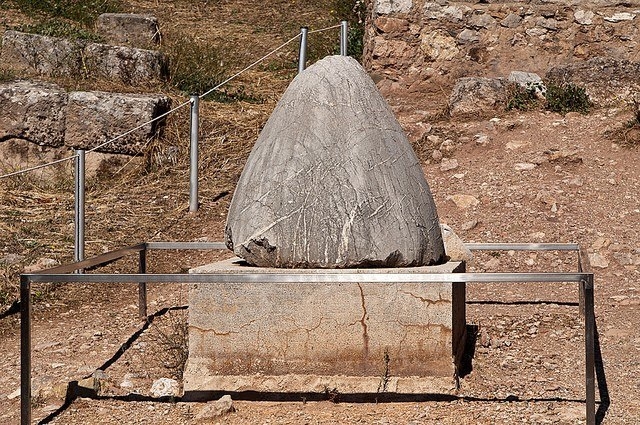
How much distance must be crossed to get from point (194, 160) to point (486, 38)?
361 cm

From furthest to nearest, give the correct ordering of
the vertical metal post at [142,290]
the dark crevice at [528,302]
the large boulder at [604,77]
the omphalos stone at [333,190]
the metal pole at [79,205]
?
the large boulder at [604,77] → the metal pole at [79,205] → the dark crevice at [528,302] → the vertical metal post at [142,290] → the omphalos stone at [333,190]

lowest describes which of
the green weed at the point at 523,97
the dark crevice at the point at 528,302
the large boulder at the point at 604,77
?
the dark crevice at the point at 528,302

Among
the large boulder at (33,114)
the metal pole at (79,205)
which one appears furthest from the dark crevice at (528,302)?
the large boulder at (33,114)

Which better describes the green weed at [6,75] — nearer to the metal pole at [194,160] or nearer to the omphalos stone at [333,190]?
the metal pole at [194,160]

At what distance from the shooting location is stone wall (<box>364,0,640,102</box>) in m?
9.65

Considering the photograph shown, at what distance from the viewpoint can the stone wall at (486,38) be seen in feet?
31.7

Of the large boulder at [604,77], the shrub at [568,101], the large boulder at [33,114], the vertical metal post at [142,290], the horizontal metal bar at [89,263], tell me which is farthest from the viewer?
the large boulder at [604,77]

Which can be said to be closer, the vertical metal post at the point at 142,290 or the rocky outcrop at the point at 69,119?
the vertical metal post at the point at 142,290

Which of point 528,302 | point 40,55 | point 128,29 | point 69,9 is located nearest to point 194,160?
point 40,55

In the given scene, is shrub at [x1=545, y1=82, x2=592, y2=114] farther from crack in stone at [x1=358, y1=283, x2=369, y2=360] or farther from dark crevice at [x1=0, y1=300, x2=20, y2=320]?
dark crevice at [x1=0, y1=300, x2=20, y2=320]

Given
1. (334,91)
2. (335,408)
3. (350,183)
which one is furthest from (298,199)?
(335,408)

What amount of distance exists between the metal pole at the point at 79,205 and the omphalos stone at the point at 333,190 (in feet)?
6.67

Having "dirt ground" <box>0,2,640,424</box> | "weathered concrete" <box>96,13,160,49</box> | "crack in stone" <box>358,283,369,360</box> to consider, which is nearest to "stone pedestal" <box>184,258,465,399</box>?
"crack in stone" <box>358,283,369,360</box>

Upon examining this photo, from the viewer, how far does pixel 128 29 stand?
1062 centimetres
